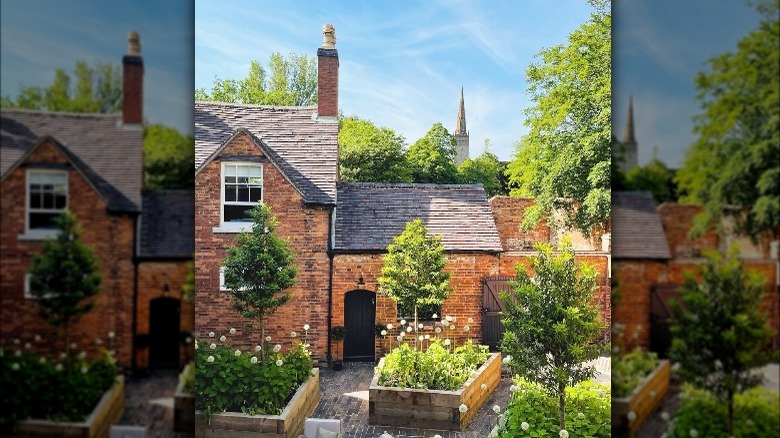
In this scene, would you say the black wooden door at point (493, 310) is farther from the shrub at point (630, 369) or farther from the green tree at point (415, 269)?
the shrub at point (630, 369)

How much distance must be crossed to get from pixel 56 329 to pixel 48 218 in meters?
0.34

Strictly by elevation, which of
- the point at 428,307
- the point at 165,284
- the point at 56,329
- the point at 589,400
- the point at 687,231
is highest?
the point at 687,231

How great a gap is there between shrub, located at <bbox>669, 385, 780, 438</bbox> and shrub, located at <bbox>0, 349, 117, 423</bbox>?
1.88 m

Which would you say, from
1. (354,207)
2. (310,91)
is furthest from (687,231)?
(310,91)

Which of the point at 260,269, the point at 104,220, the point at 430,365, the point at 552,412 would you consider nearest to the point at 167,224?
the point at 104,220

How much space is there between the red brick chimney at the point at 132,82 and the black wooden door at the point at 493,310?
2766 millimetres

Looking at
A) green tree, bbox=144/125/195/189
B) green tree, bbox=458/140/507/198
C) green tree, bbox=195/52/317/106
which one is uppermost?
green tree, bbox=195/52/317/106

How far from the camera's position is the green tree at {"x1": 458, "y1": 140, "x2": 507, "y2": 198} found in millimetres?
3676

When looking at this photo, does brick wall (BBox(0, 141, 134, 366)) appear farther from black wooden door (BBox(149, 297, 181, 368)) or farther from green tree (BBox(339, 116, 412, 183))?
green tree (BBox(339, 116, 412, 183))

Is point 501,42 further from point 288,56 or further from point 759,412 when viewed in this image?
point 759,412

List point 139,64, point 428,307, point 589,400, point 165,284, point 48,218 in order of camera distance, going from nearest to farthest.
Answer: point 48,218 → point 139,64 → point 165,284 → point 589,400 → point 428,307

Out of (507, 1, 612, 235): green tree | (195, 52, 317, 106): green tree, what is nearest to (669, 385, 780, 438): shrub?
(507, 1, 612, 235): green tree

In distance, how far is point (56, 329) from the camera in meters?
1.46

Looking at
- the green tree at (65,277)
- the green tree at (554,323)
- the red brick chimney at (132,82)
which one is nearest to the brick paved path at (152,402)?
the green tree at (65,277)
